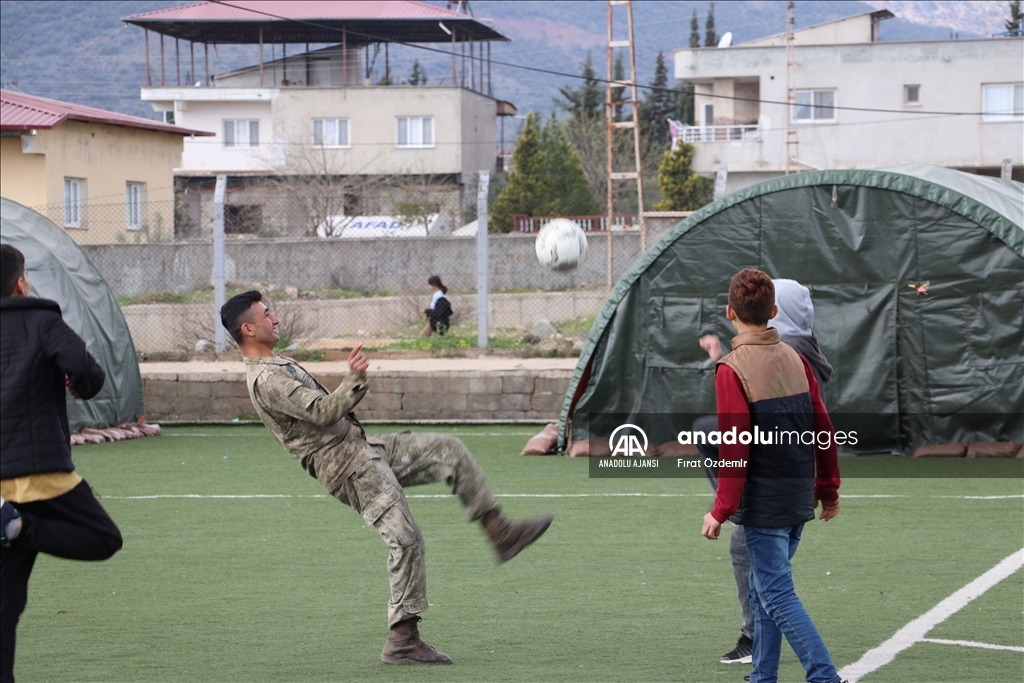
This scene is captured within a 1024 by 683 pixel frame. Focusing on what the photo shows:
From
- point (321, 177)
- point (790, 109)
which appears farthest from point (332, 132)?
point (790, 109)

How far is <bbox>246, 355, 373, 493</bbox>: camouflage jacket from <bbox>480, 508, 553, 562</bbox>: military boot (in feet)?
2.26

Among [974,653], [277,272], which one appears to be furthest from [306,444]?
[277,272]

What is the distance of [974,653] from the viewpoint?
19.8ft

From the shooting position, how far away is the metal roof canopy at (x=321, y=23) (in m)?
57.2

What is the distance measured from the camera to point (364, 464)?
236 inches

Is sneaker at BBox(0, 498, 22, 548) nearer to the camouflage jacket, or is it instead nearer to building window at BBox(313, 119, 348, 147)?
the camouflage jacket

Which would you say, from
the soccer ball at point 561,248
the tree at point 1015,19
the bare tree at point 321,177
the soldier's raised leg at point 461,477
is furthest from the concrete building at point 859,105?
the soldier's raised leg at point 461,477

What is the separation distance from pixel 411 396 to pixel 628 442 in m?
3.95

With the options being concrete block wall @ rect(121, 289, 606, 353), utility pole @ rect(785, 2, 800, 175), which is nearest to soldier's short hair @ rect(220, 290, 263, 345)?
concrete block wall @ rect(121, 289, 606, 353)

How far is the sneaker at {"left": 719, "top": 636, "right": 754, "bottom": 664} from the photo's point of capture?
19.4 feet

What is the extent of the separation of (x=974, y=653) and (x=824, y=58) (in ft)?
141

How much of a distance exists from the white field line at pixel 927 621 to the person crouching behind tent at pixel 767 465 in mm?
880

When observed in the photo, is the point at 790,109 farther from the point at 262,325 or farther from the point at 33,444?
the point at 33,444

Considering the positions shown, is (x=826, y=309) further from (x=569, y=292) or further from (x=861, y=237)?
(x=569, y=292)
